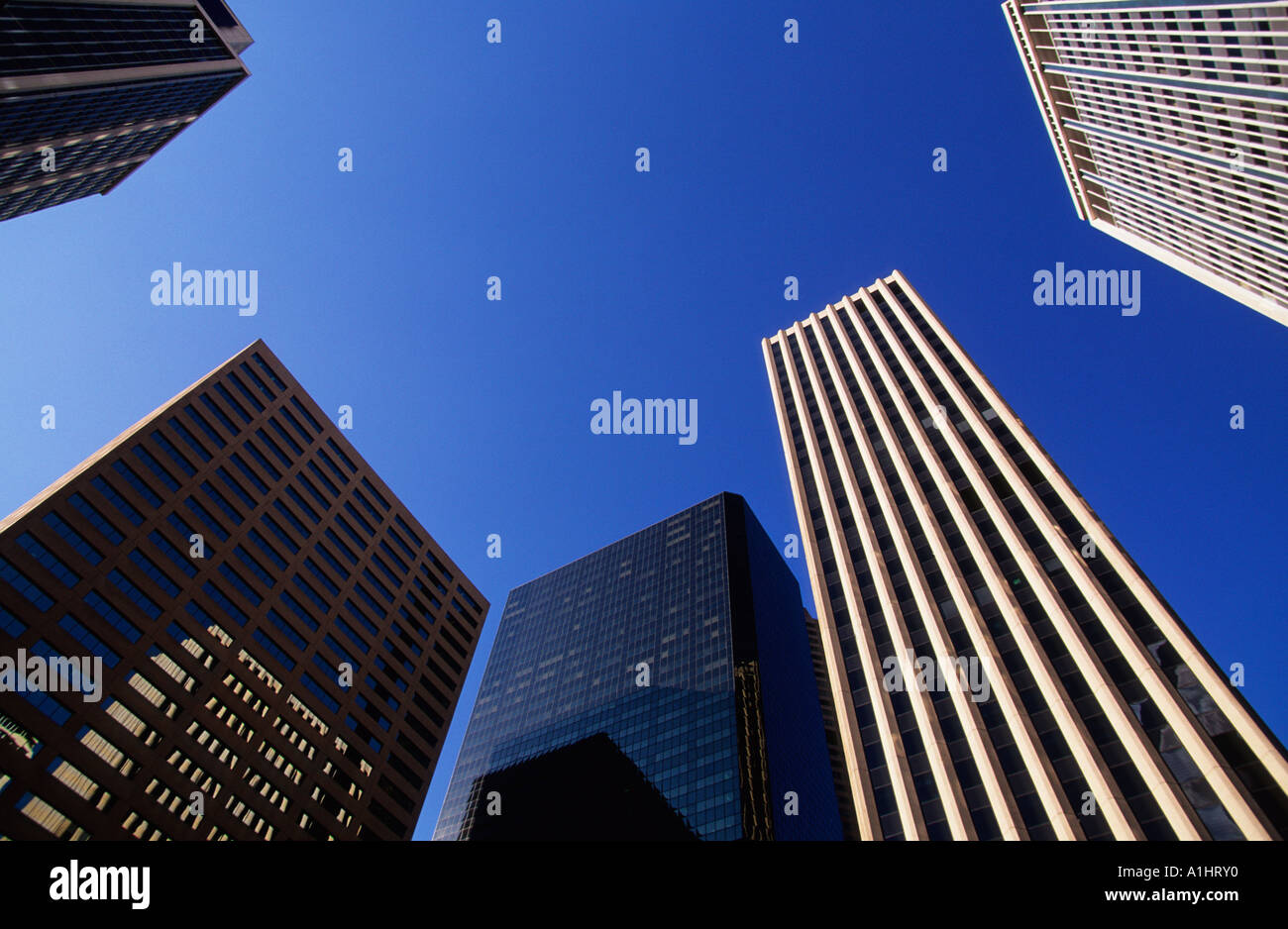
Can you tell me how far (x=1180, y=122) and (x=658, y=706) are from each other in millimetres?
94895

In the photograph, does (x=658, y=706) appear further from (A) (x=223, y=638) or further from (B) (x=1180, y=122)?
(B) (x=1180, y=122)

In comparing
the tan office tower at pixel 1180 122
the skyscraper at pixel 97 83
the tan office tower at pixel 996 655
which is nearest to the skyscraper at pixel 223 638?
the tan office tower at pixel 996 655

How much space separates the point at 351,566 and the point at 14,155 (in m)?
74.1

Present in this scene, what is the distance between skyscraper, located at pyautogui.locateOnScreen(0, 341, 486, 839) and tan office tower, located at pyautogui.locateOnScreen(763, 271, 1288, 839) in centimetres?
4229

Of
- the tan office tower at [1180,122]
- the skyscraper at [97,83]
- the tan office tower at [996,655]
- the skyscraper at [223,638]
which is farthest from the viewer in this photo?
the skyscraper at [97,83]

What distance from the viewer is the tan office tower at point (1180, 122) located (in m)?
71.6

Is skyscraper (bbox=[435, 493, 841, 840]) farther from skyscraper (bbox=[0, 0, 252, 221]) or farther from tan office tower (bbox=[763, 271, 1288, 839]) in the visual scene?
skyscraper (bbox=[0, 0, 252, 221])

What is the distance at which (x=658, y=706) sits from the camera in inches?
3807

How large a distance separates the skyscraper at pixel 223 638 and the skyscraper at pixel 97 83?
50089 mm

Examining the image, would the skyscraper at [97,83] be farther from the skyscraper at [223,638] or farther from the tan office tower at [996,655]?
the tan office tower at [996,655]
